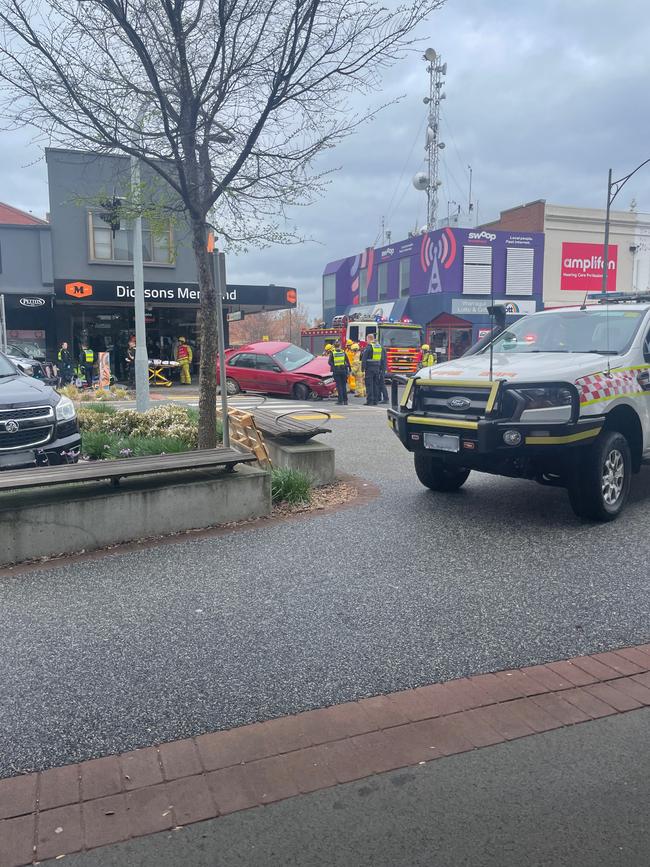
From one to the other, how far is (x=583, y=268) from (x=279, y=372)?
30.0 meters

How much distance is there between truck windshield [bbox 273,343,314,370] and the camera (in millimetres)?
20469

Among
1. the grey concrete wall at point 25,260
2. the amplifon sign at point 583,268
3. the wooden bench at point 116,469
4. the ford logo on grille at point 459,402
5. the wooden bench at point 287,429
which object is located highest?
the amplifon sign at point 583,268

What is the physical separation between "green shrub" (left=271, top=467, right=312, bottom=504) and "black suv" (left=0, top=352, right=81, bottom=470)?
2.19m

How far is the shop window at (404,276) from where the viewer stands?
4322 cm

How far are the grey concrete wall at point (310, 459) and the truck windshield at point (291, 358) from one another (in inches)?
479

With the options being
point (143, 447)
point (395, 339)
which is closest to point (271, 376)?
point (395, 339)

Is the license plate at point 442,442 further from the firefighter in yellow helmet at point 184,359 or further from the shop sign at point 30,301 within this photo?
the shop sign at point 30,301

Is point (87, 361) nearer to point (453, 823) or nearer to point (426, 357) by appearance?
point (426, 357)

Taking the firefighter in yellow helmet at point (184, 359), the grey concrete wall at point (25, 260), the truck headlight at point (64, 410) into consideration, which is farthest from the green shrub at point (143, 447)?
the grey concrete wall at point (25, 260)

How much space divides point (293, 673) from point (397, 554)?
6.88ft

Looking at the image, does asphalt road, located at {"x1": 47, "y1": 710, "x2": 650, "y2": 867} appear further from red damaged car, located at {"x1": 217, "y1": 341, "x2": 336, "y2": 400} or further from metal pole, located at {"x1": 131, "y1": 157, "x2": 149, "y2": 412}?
red damaged car, located at {"x1": 217, "y1": 341, "x2": 336, "y2": 400}

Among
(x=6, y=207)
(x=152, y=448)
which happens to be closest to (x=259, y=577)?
(x=152, y=448)

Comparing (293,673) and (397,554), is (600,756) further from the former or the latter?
(397,554)

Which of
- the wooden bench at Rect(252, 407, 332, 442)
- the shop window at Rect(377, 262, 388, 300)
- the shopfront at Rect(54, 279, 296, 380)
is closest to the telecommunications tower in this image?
the shop window at Rect(377, 262, 388, 300)
